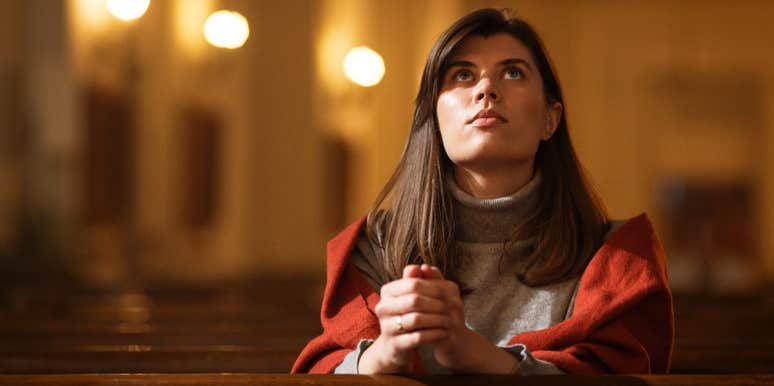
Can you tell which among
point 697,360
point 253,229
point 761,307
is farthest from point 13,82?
point 697,360

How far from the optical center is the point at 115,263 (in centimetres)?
998

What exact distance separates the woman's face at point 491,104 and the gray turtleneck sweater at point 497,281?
0.08 metres

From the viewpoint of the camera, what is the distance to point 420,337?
5.13ft

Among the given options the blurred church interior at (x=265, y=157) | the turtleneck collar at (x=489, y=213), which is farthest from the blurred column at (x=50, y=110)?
the turtleneck collar at (x=489, y=213)

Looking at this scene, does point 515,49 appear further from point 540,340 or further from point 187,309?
point 187,309

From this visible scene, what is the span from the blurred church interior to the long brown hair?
761 millimetres

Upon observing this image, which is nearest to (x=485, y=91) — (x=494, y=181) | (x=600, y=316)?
(x=494, y=181)

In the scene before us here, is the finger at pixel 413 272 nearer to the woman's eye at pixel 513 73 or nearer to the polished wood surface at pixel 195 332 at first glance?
the woman's eye at pixel 513 73

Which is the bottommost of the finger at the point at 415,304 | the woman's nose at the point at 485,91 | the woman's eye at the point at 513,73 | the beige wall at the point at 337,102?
the beige wall at the point at 337,102

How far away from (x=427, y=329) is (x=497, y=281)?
0.42m

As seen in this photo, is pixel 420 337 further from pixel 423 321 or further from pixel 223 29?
pixel 223 29

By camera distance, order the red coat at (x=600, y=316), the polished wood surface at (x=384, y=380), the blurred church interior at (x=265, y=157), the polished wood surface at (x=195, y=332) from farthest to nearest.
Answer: the blurred church interior at (x=265, y=157) < the polished wood surface at (x=195, y=332) < the red coat at (x=600, y=316) < the polished wood surface at (x=384, y=380)

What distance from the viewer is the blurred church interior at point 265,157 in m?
4.41

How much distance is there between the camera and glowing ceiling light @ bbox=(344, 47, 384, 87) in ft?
41.7
